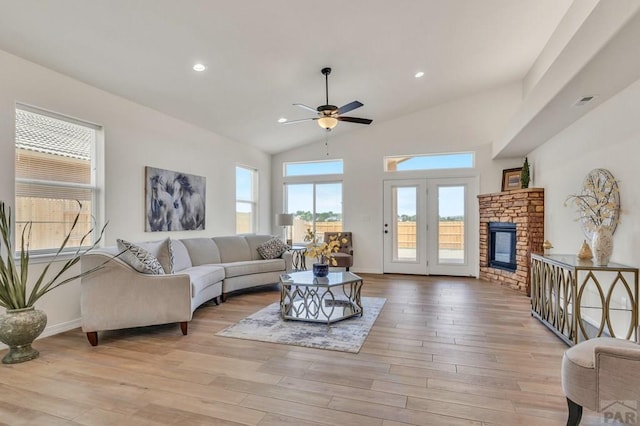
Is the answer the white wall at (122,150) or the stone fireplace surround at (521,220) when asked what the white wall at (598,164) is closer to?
the stone fireplace surround at (521,220)

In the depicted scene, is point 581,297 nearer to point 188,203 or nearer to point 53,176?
point 188,203

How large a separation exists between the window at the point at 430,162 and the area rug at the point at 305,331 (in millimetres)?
3767

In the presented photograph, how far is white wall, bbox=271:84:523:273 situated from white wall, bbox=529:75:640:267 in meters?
1.29

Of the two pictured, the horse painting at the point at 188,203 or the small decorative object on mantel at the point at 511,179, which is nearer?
the horse painting at the point at 188,203

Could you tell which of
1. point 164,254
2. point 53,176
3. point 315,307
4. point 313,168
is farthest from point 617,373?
point 313,168

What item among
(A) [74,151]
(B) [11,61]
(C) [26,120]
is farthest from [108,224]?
(B) [11,61]

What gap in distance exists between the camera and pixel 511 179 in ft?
20.0

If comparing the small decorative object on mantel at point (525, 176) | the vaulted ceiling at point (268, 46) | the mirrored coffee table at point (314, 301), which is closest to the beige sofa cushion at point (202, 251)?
the mirrored coffee table at point (314, 301)

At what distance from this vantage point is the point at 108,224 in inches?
155

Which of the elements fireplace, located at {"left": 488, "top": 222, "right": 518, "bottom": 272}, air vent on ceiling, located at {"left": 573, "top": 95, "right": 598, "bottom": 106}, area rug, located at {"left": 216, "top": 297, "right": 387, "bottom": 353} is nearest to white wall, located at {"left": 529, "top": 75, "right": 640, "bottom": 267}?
air vent on ceiling, located at {"left": 573, "top": 95, "right": 598, "bottom": 106}

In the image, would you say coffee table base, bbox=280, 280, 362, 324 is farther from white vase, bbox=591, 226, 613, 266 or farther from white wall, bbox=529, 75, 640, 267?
white wall, bbox=529, 75, 640, 267

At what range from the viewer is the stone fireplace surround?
203 inches

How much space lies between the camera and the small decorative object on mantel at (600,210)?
2.89m

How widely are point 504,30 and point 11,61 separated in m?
5.15
